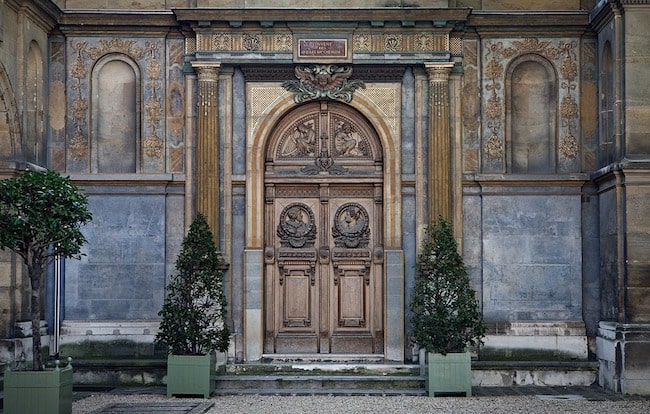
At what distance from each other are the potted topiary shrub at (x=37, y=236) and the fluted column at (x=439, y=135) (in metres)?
6.82

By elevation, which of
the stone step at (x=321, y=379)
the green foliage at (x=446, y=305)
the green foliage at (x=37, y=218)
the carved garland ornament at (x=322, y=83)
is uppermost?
the carved garland ornament at (x=322, y=83)

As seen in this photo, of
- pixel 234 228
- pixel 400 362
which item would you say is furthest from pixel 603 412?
pixel 234 228

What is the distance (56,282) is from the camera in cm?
1867

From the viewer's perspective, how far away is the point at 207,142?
18672 millimetres

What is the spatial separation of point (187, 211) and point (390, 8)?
4.72 m

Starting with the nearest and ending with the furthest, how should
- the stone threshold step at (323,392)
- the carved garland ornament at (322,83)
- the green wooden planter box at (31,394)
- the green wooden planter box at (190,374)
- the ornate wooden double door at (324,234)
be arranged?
the green wooden planter box at (31,394), the green wooden planter box at (190,374), the stone threshold step at (323,392), the carved garland ornament at (322,83), the ornate wooden double door at (324,234)

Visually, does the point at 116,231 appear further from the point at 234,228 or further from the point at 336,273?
the point at 336,273

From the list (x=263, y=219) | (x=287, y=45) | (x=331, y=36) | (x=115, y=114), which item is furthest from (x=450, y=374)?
(x=115, y=114)

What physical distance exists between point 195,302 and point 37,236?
13.5 feet

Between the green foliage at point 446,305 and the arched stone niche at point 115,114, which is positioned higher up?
the arched stone niche at point 115,114

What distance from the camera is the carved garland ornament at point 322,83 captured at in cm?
1878

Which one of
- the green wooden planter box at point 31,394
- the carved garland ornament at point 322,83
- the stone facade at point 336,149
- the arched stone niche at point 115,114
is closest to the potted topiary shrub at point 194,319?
the stone facade at point 336,149

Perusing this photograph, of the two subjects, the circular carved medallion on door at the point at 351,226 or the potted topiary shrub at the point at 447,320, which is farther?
the circular carved medallion on door at the point at 351,226

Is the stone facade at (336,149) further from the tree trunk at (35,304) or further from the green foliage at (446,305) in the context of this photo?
the tree trunk at (35,304)
